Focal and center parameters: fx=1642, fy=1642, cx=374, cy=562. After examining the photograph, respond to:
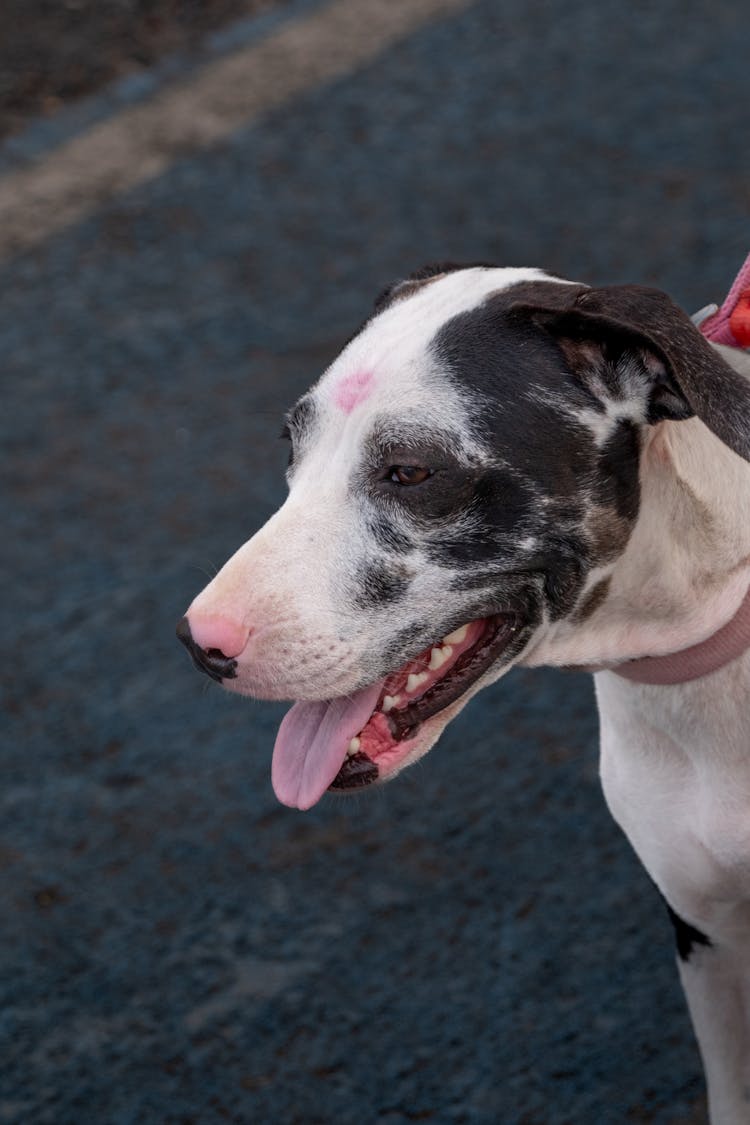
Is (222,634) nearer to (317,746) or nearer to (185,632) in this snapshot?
(185,632)

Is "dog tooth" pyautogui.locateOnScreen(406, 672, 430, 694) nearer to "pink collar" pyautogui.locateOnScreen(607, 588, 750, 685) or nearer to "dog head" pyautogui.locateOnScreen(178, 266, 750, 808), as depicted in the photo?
"dog head" pyautogui.locateOnScreen(178, 266, 750, 808)

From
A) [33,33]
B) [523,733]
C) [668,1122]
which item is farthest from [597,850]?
[33,33]

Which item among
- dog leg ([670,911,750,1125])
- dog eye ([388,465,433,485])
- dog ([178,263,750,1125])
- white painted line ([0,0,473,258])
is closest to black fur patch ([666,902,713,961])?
dog leg ([670,911,750,1125])

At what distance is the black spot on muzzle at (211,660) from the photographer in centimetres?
247

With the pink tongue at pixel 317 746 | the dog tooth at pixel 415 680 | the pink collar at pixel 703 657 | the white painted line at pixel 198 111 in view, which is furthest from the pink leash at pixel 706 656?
the white painted line at pixel 198 111

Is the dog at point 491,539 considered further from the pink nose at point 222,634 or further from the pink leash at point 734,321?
the pink leash at point 734,321

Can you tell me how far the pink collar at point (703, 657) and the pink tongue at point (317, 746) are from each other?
1.47ft

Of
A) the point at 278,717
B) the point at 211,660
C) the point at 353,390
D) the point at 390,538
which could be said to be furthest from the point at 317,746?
the point at 278,717

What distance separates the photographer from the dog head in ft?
8.11

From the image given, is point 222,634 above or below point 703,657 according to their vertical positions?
above

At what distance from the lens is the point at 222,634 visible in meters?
2.44

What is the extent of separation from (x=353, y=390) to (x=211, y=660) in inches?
18.7

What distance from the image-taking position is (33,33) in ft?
23.5

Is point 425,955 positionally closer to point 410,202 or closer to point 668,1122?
point 668,1122
